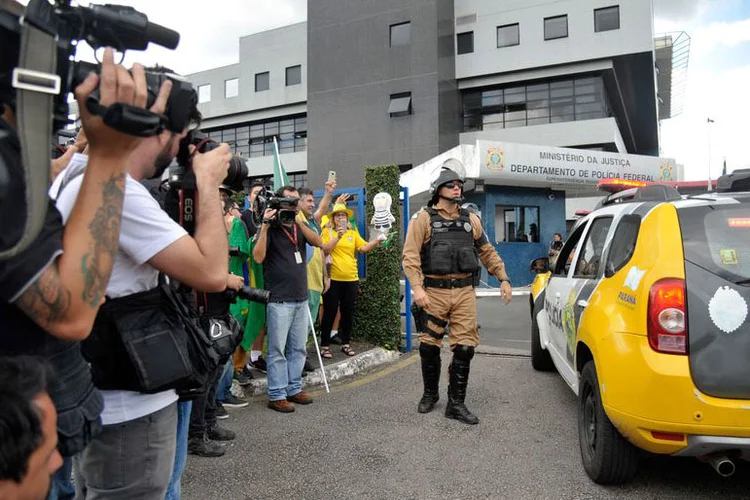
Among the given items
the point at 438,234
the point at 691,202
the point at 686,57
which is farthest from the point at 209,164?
the point at 686,57

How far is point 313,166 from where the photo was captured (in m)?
25.0

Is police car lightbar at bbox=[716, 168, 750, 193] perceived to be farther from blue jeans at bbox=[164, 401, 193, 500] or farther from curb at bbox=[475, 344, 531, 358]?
blue jeans at bbox=[164, 401, 193, 500]

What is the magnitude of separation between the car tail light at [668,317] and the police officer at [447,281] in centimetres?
182

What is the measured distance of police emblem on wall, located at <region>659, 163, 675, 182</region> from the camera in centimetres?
1839

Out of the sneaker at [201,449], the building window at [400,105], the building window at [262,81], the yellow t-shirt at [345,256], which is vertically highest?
the building window at [262,81]

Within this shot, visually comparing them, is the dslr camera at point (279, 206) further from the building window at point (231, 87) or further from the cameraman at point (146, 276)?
the building window at point (231, 87)

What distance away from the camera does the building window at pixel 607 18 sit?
862 inches

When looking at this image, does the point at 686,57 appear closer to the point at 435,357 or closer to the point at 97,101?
the point at 435,357

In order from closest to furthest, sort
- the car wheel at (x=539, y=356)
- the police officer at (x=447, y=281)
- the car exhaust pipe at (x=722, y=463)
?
→ the car exhaust pipe at (x=722, y=463), the police officer at (x=447, y=281), the car wheel at (x=539, y=356)

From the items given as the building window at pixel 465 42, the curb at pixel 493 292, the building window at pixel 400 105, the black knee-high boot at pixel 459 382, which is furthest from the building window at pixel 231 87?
the black knee-high boot at pixel 459 382

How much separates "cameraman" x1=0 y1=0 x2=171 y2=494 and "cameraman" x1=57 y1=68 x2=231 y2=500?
32cm

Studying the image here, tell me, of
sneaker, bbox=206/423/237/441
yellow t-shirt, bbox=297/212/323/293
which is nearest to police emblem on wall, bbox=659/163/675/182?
yellow t-shirt, bbox=297/212/323/293

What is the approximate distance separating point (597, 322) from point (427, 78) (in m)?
20.7

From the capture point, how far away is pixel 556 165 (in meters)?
16.7
